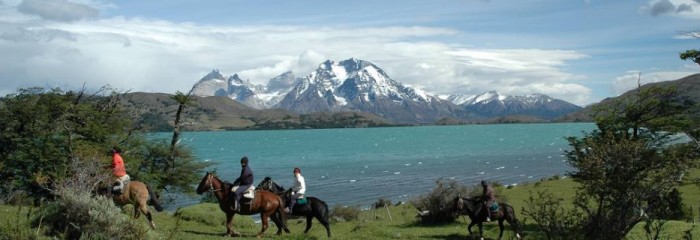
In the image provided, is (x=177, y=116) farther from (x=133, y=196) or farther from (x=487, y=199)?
(x=487, y=199)

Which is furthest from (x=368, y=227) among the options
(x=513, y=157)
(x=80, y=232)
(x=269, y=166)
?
(x=513, y=157)

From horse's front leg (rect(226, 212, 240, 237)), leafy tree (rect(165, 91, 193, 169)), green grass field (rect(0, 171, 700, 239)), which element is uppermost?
leafy tree (rect(165, 91, 193, 169))

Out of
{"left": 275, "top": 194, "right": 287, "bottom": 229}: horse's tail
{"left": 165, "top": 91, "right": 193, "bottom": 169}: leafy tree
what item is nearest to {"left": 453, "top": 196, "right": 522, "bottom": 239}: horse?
{"left": 275, "top": 194, "right": 287, "bottom": 229}: horse's tail

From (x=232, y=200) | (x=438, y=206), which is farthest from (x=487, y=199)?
(x=232, y=200)

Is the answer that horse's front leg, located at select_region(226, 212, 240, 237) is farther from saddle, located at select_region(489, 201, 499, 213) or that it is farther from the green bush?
saddle, located at select_region(489, 201, 499, 213)

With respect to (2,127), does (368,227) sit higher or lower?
lower

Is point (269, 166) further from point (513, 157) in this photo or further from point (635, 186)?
point (635, 186)

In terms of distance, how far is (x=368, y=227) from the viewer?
24.3m

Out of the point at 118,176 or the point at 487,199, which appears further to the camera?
the point at 487,199

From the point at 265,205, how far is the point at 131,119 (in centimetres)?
2608

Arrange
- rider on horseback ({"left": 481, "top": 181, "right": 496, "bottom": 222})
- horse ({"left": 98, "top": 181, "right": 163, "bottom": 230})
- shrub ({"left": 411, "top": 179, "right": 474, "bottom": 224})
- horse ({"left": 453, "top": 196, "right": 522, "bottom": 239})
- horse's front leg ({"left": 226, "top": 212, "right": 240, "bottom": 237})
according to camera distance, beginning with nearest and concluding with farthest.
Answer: horse ({"left": 98, "top": 181, "right": 163, "bottom": 230})
horse's front leg ({"left": 226, "top": 212, "right": 240, "bottom": 237})
rider on horseback ({"left": 481, "top": 181, "right": 496, "bottom": 222})
horse ({"left": 453, "top": 196, "right": 522, "bottom": 239})
shrub ({"left": 411, "top": 179, "right": 474, "bottom": 224})

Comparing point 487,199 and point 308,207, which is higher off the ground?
point 487,199

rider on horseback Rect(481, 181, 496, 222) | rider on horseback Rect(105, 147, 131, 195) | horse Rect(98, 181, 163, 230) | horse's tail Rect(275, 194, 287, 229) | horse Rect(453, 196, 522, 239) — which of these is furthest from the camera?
horse Rect(453, 196, 522, 239)

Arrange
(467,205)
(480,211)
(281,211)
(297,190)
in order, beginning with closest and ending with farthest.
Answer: (281,211), (480,211), (297,190), (467,205)
